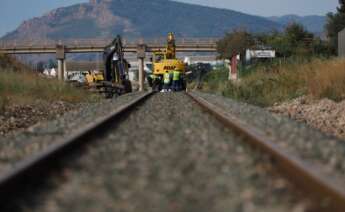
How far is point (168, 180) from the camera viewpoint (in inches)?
245

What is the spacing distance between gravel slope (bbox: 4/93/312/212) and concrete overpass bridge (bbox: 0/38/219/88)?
99.3m

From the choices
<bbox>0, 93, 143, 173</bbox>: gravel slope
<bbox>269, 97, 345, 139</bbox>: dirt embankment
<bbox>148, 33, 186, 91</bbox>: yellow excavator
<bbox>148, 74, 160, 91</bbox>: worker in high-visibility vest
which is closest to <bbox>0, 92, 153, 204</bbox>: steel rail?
<bbox>0, 93, 143, 173</bbox>: gravel slope

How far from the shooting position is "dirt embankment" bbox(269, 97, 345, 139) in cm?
1429

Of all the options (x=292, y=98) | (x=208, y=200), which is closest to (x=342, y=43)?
(x=292, y=98)

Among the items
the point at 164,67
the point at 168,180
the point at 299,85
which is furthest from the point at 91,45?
the point at 168,180

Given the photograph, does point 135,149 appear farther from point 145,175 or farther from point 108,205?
point 108,205

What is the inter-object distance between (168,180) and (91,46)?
106 metres

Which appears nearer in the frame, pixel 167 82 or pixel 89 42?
pixel 167 82

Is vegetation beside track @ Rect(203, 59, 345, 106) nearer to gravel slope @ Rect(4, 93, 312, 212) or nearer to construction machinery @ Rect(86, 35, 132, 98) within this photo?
construction machinery @ Rect(86, 35, 132, 98)

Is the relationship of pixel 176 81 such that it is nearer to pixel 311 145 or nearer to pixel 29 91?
pixel 29 91

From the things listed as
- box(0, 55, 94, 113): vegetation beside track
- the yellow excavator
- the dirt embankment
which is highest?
the yellow excavator

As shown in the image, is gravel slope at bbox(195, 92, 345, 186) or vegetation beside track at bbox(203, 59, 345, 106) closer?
gravel slope at bbox(195, 92, 345, 186)

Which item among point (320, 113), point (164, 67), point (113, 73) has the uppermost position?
point (164, 67)

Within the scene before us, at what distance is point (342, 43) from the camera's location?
47.5 metres
